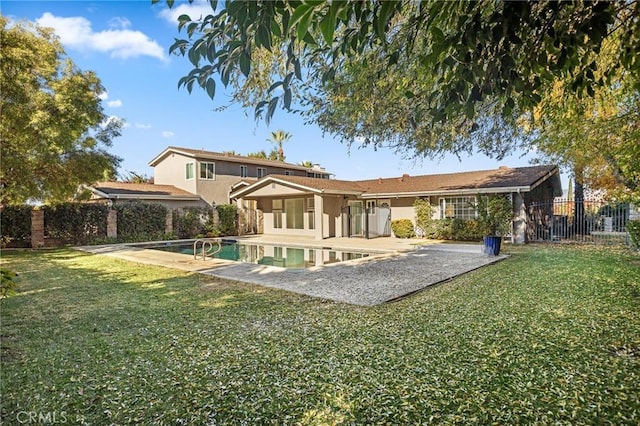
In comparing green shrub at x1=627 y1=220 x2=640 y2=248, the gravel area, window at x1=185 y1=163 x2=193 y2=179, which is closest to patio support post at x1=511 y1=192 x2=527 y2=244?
the gravel area

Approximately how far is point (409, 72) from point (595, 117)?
10.2 meters

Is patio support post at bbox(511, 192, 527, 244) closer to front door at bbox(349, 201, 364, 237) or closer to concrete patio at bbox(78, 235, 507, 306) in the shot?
concrete patio at bbox(78, 235, 507, 306)

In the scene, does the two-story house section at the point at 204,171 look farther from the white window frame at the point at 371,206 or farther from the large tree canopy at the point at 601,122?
the large tree canopy at the point at 601,122

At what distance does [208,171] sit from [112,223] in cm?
793

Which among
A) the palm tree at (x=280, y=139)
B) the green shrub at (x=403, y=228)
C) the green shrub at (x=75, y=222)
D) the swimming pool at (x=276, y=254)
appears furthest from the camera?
the palm tree at (x=280, y=139)

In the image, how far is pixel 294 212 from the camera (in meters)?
23.9

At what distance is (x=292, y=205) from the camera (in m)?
24.0

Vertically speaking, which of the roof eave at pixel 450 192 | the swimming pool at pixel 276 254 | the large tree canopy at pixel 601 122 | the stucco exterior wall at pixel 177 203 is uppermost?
the large tree canopy at pixel 601 122

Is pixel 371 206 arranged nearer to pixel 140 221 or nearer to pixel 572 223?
pixel 572 223

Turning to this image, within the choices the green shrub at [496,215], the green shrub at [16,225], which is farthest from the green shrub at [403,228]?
the green shrub at [16,225]

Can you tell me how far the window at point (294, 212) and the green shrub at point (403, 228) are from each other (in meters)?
6.40

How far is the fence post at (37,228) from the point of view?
17.1 metres

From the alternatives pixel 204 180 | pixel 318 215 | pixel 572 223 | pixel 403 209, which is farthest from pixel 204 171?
pixel 572 223

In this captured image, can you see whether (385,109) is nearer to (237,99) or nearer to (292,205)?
Result: (237,99)
